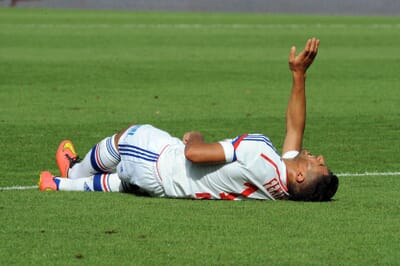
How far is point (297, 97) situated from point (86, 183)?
1760 mm

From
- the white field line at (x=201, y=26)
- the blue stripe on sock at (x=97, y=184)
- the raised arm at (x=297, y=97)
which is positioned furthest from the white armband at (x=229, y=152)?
the white field line at (x=201, y=26)

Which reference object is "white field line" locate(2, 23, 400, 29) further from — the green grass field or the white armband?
the white armband

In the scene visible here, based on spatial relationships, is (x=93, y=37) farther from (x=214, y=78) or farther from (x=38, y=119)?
(x=38, y=119)

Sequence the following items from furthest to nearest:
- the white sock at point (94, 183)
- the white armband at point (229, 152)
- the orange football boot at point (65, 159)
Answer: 1. the orange football boot at point (65, 159)
2. the white sock at point (94, 183)
3. the white armband at point (229, 152)

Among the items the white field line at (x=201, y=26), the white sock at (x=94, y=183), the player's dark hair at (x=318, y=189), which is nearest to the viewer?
the player's dark hair at (x=318, y=189)

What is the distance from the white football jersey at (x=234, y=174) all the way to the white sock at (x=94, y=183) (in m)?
0.56

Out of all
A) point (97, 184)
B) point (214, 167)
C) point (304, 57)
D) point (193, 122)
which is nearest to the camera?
point (214, 167)

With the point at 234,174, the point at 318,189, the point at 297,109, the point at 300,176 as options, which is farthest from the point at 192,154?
the point at 297,109

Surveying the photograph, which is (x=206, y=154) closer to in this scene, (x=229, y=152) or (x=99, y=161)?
(x=229, y=152)

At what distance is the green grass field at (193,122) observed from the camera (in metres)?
7.12

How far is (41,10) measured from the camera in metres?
38.6

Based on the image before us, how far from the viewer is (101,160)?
9.18m

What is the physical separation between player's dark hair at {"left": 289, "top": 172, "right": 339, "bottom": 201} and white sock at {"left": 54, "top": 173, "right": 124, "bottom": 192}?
1404 millimetres

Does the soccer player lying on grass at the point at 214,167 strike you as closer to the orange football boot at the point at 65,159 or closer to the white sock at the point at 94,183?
the white sock at the point at 94,183
